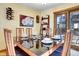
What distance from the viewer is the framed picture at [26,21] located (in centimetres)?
129

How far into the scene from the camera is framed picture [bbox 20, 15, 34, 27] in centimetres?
129

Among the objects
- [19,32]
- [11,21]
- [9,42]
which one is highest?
[11,21]

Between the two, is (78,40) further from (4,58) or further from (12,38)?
(4,58)

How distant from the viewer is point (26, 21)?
133cm

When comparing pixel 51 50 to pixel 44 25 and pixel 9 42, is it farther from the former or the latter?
pixel 9 42

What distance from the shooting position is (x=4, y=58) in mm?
1296

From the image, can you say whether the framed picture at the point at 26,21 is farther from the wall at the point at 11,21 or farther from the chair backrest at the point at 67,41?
the chair backrest at the point at 67,41

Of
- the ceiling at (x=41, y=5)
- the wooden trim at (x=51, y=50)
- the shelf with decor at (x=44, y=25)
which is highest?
the ceiling at (x=41, y=5)

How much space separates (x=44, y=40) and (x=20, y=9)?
1.62 ft

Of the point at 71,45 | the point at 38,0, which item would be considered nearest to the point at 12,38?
the point at 38,0

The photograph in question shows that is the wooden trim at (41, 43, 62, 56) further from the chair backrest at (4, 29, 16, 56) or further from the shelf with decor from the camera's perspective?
the chair backrest at (4, 29, 16, 56)

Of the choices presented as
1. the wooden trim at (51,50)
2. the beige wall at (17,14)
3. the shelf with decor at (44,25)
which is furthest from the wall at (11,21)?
the wooden trim at (51,50)

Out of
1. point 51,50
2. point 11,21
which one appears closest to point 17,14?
point 11,21

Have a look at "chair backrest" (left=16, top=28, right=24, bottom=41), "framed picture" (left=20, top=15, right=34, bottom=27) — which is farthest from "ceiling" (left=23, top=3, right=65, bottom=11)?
"chair backrest" (left=16, top=28, right=24, bottom=41)
